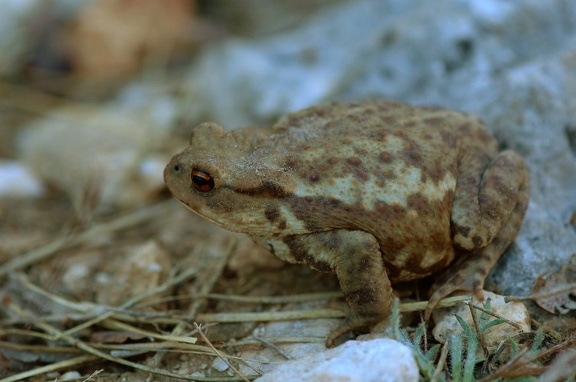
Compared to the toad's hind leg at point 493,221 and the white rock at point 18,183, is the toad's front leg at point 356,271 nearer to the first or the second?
the toad's hind leg at point 493,221

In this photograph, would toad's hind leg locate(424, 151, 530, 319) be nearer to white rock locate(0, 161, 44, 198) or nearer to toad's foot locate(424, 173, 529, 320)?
toad's foot locate(424, 173, 529, 320)

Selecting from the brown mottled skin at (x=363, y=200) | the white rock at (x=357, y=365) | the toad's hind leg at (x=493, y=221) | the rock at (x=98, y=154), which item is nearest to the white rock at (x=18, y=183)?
the rock at (x=98, y=154)

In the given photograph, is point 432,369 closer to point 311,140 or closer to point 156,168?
point 311,140

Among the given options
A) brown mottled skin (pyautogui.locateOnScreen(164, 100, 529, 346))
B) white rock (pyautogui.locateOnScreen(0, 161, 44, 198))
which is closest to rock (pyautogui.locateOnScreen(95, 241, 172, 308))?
brown mottled skin (pyautogui.locateOnScreen(164, 100, 529, 346))

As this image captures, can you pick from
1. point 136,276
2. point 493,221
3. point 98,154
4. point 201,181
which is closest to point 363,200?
point 493,221

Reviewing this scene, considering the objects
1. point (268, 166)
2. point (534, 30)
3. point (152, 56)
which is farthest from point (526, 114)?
point (152, 56)
